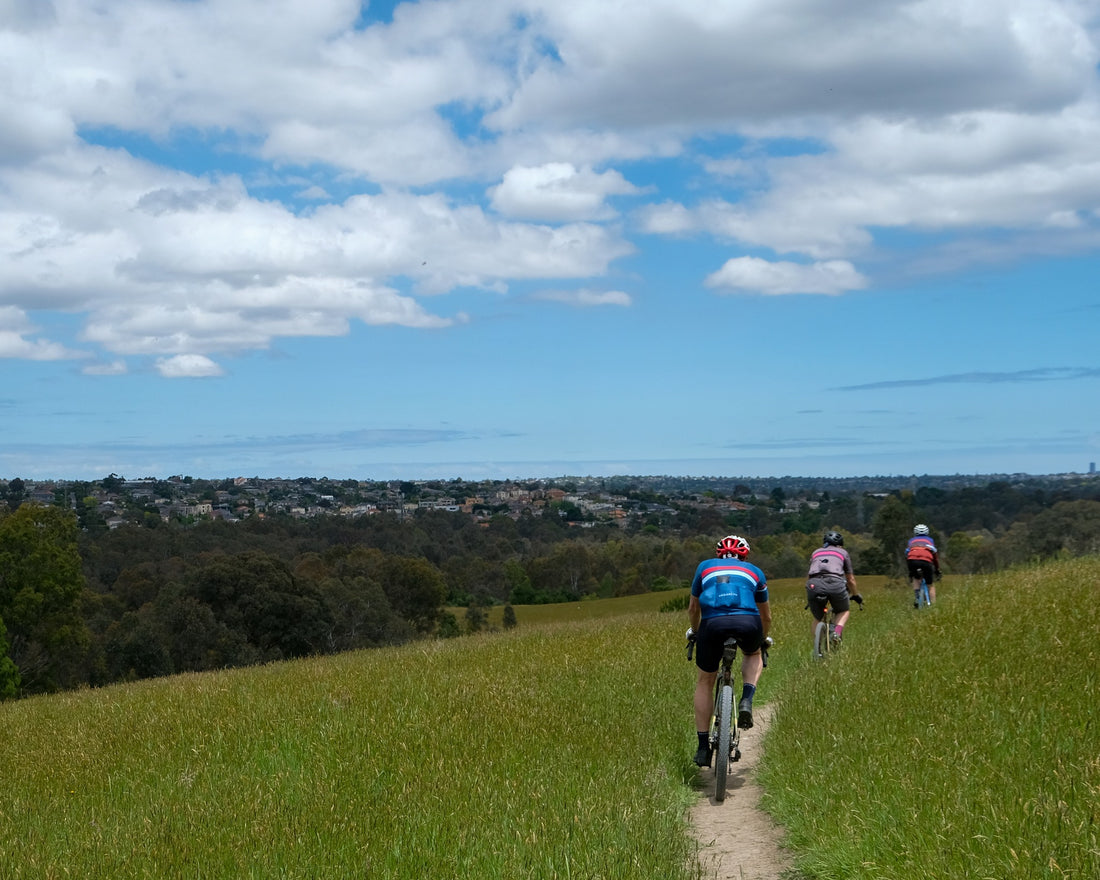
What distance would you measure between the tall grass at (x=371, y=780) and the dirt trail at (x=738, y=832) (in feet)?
0.76

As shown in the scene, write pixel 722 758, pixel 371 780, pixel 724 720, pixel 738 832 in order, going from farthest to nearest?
pixel 724 720
pixel 722 758
pixel 371 780
pixel 738 832

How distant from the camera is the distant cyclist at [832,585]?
13.4 meters


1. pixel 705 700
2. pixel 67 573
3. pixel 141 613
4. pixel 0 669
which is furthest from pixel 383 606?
pixel 705 700

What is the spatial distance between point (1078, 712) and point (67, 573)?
42906 millimetres

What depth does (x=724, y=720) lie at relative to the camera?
321 inches

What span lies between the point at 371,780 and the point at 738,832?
2599mm

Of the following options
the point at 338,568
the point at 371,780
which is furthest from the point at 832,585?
the point at 338,568

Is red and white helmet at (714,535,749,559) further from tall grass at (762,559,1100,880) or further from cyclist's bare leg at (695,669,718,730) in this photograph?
tall grass at (762,559,1100,880)

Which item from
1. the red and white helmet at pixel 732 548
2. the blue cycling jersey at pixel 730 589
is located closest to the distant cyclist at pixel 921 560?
the red and white helmet at pixel 732 548

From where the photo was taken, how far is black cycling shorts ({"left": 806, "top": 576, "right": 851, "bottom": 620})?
13.4 meters

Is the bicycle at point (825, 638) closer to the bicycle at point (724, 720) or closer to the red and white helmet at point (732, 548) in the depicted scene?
the bicycle at point (724, 720)

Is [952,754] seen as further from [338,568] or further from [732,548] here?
[338,568]

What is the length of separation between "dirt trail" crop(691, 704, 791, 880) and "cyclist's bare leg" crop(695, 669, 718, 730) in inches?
20.7

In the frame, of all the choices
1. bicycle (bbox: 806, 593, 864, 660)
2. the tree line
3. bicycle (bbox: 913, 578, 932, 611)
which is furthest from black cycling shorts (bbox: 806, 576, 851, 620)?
the tree line
